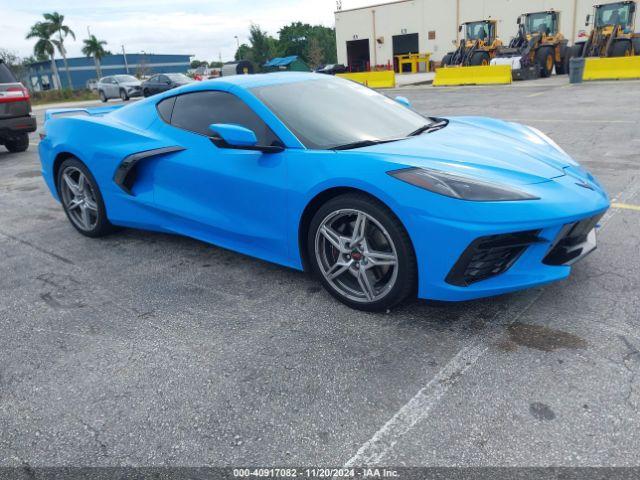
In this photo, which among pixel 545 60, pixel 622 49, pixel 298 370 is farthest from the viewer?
pixel 545 60

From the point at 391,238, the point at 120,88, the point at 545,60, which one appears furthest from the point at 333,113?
the point at 120,88

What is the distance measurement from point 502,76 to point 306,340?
788 inches

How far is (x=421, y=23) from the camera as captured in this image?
1734 inches

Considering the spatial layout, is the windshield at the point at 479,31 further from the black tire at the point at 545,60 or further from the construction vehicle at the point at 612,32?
the construction vehicle at the point at 612,32

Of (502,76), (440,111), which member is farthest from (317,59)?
(440,111)

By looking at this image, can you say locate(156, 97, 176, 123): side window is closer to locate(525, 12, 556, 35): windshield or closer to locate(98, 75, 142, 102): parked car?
locate(525, 12, 556, 35): windshield

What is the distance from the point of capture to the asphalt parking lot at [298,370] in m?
2.00

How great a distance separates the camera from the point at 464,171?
272 cm

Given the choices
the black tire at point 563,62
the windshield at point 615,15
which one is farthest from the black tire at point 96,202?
the windshield at point 615,15

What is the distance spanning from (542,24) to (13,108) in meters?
21.8

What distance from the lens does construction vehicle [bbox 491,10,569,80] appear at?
21.5 meters

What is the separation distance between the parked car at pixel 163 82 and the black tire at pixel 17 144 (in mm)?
14264

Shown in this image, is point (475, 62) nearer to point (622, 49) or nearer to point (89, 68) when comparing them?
point (622, 49)

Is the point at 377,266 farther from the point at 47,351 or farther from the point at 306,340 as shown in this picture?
the point at 47,351
